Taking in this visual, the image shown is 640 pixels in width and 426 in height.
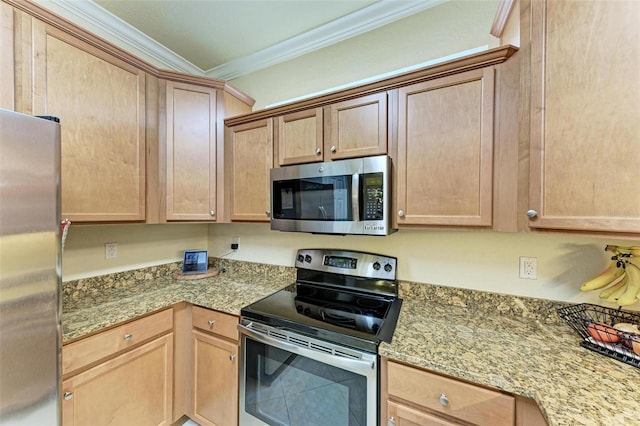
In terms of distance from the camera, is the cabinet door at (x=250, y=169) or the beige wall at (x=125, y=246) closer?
the beige wall at (x=125, y=246)

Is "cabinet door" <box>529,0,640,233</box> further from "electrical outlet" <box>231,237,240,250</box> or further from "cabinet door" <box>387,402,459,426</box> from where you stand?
"electrical outlet" <box>231,237,240,250</box>

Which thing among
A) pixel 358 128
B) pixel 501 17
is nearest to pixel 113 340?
pixel 358 128

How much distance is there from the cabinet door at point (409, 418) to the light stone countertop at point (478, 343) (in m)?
0.20

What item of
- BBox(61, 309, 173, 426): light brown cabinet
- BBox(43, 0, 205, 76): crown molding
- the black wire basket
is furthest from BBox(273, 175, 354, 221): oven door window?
BBox(43, 0, 205, 76): crown molding

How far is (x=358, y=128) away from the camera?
4.63 feet

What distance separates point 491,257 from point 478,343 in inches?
21.1

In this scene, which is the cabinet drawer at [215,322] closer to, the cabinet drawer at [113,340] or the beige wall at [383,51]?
the cabinet drawer at [113,340]

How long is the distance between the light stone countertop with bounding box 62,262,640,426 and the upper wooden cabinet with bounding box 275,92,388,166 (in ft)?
3.10

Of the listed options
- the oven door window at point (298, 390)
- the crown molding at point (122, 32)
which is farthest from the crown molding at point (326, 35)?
the oven door window at point (298, 390)

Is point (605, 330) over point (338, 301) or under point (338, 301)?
over

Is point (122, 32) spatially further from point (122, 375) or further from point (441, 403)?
point (441, 403)

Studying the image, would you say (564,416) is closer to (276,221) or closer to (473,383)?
(473,383)

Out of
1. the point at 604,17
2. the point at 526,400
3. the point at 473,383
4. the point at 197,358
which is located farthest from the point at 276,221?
the point at 604,17

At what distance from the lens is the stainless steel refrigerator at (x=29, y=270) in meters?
0.68
